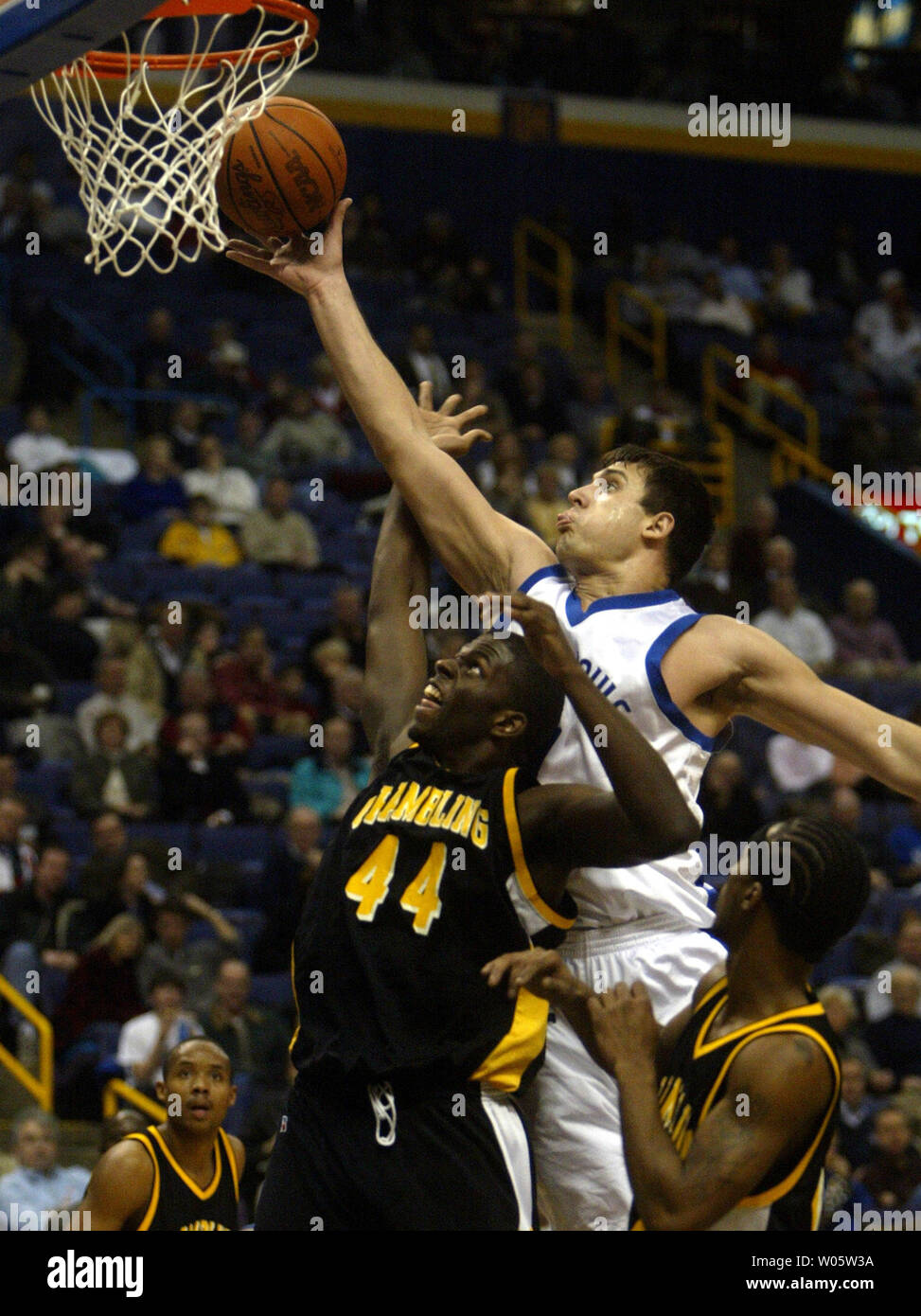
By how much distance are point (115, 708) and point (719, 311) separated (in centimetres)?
823

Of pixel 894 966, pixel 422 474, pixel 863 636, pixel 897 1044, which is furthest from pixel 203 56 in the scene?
pixel 863 636

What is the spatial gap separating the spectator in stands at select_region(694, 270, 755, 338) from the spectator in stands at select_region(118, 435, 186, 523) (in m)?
6.00

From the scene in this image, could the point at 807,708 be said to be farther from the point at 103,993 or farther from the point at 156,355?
the point at 156,355

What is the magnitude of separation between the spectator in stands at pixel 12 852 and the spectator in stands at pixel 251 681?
1938 mm

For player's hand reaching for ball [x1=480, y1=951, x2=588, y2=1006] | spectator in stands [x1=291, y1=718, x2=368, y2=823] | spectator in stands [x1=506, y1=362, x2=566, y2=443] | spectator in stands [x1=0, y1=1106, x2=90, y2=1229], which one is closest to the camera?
player's hand reaching for ball [x1=480, y1=951, x2=588, y2=1006]

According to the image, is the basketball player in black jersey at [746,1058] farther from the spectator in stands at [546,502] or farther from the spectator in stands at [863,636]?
the spectator in stands at [863,636]

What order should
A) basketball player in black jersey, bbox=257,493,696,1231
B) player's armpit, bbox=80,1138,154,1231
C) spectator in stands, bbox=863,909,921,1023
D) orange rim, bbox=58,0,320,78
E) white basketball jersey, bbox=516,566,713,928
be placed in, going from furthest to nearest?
spectator in stands, bbox=863,909,921,1023 < orange rim, bbox=58,0,320,78 < player's armpit, bbox=80,1138,154,1231 < white basketball jersey, bbox=516,566,713,928 < basketball player in black jersey, bbox=257,493,696,1231

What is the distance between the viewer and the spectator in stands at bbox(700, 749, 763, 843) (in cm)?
1017

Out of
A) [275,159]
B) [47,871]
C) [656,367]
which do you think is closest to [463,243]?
[656,367]

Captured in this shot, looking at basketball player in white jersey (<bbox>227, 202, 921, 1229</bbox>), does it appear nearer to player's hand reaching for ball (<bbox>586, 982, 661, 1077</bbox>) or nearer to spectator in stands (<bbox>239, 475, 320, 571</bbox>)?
player's hand reaching for ball (<bbox>586, 982, 661, 1077</bbox>)

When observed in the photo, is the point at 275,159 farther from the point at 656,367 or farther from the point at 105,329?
the point at 656,367

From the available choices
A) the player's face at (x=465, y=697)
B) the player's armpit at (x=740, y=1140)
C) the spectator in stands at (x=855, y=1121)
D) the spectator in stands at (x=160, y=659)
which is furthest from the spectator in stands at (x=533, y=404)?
the player's armpit at (x=740, y=1140)

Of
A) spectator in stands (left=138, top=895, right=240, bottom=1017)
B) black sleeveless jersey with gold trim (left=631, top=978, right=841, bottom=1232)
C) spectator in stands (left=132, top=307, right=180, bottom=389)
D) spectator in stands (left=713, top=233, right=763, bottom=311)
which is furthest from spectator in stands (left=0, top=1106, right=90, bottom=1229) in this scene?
spectator in stands (left=713, top=233, right=763, bottom=311)

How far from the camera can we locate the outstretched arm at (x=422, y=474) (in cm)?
419
